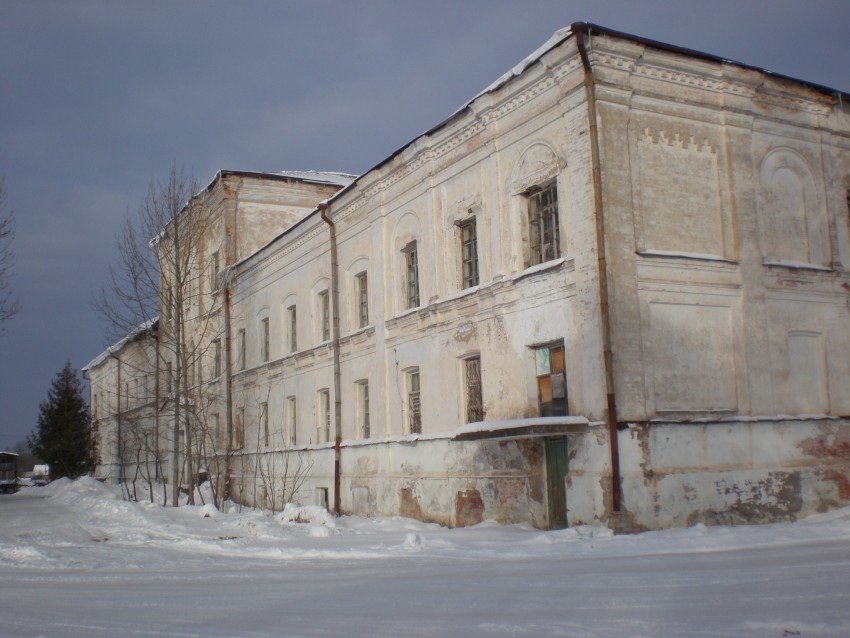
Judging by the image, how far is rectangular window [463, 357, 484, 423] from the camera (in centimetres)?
1853

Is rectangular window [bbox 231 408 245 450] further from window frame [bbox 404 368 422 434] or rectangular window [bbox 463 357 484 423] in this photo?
rectangular window [bbox 463 357 484 423]

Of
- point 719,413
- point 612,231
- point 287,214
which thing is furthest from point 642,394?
point 287,214

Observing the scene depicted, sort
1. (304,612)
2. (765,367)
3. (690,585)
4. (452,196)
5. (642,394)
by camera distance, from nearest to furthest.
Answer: (304,612), (690,585), (642,394), (765,367), (452,196)

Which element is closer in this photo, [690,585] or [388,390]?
[690,585]

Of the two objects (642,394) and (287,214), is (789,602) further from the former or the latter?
(287,214)

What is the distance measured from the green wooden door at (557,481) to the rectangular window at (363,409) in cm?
819

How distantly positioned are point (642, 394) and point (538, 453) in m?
2.51

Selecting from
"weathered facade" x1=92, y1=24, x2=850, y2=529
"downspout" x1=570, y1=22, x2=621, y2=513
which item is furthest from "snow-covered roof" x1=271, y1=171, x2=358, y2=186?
"downspout" x1=570, y1=22, x2=621, y2=513

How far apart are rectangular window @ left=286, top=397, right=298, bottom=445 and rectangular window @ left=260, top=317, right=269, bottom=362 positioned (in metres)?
2.67

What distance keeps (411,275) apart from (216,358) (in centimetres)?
1455

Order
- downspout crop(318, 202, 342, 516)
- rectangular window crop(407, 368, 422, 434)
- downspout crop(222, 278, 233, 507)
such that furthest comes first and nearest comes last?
downspout crop(222, 278, 233, 507), downspout crop(318, 202, 342, 516), rectangular window crop(407, 368, 422, 434)

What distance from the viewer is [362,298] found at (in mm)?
24031

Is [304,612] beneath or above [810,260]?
beneath

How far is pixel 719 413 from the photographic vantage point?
1532 cm
